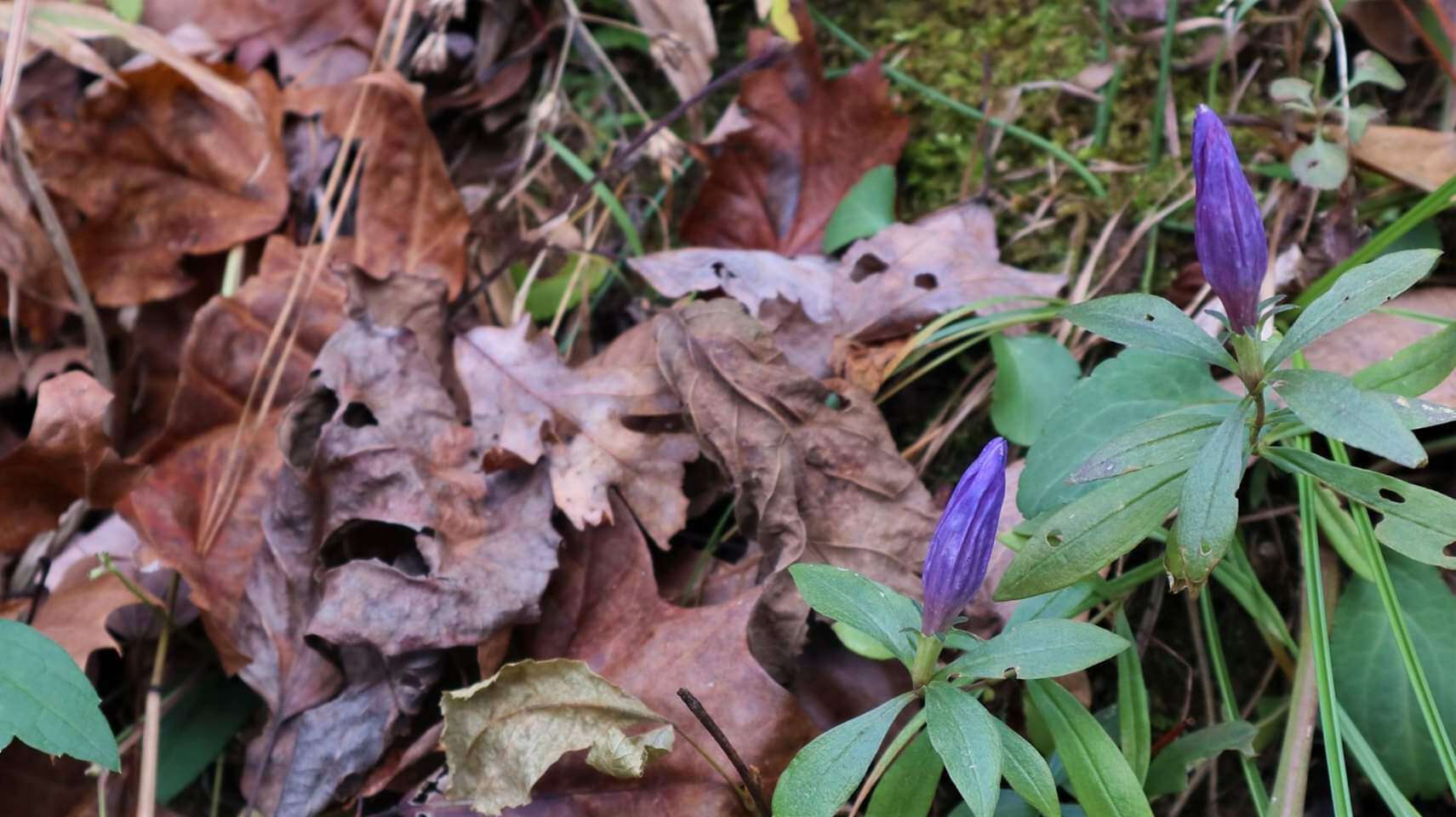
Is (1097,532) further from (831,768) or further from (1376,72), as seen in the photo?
(1376,72)

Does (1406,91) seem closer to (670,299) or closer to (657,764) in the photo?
(670,299)

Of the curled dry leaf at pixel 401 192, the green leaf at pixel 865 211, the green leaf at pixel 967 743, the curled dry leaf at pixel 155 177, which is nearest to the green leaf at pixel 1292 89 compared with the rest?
the green leaf at pixel 865 211

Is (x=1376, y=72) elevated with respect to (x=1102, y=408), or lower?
elevated

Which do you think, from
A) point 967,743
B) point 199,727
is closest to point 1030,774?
point 967,743

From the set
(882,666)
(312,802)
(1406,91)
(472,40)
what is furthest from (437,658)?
(1406,91)

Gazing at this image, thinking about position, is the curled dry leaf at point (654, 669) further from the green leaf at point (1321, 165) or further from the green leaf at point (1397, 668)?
the green leaf at point (1321, 165)

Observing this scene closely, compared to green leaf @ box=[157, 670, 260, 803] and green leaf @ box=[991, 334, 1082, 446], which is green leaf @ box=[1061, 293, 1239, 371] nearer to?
green leaf @ box=[991, 334, 1082, 446]
